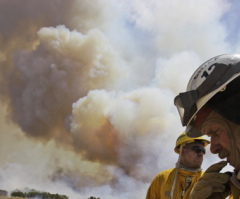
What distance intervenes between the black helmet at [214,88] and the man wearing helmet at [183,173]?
10.9ft

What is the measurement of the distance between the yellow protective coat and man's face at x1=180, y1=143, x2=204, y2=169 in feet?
0.47

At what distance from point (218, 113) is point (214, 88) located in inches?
6.3

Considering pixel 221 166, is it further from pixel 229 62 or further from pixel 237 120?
pixel 229 62

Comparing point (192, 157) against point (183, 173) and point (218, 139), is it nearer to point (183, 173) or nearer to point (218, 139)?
point (183, 173)

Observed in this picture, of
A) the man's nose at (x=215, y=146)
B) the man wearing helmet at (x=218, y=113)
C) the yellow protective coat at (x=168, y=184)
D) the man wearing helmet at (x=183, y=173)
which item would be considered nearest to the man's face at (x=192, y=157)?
the man wearing helmet at (x=183, y=173)

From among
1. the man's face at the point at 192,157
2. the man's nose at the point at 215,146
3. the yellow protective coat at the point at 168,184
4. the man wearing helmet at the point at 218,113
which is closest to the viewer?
the man wearing helmet at the point at 218,113

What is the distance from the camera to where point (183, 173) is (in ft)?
17.7

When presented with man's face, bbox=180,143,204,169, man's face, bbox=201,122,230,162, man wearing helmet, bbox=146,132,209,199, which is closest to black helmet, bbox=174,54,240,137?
man's face, bbox=201,122,230,162

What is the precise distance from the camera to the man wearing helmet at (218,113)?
178cm

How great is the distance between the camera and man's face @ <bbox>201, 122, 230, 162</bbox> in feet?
5.97

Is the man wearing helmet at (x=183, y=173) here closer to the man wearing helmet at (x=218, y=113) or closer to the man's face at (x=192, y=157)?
the man's face at (x=192, y=157)

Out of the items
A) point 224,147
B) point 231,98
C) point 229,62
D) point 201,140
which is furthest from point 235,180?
point 201,140

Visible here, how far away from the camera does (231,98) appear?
5.98 ft

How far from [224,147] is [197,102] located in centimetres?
34
